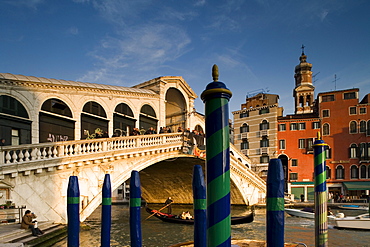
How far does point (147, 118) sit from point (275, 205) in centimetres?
1247

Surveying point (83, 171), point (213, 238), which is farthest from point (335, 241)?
point (213, 238)

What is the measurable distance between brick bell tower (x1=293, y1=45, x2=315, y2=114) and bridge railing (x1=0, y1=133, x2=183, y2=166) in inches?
633

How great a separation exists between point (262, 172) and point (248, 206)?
4.51m

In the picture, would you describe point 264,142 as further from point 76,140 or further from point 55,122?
point 76,140

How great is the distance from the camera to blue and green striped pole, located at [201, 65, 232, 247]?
1.93 meters

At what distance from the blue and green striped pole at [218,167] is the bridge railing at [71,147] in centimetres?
683

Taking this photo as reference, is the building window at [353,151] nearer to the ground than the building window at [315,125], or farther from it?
nearer to the ground

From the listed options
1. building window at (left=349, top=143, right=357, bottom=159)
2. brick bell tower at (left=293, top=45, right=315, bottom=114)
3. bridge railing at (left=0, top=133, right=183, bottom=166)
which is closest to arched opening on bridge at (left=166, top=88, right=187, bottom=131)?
bridge railing at (left=0, top=133, right=183, bottom=166)

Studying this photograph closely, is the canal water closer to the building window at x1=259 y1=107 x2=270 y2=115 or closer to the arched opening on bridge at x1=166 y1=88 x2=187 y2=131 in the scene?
the arched opening on bridge at x1=166 y1=88 x2=187 y2=131

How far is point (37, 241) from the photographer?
671 cm

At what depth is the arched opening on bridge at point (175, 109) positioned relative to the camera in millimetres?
16859

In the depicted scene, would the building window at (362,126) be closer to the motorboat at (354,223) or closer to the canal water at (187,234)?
the canal water at (187,234)

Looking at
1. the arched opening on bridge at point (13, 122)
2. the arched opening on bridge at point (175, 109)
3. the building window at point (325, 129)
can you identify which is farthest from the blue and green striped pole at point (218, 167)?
the building window at point (325, 129)

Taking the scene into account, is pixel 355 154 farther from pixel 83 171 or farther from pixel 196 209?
pixel 196 209
